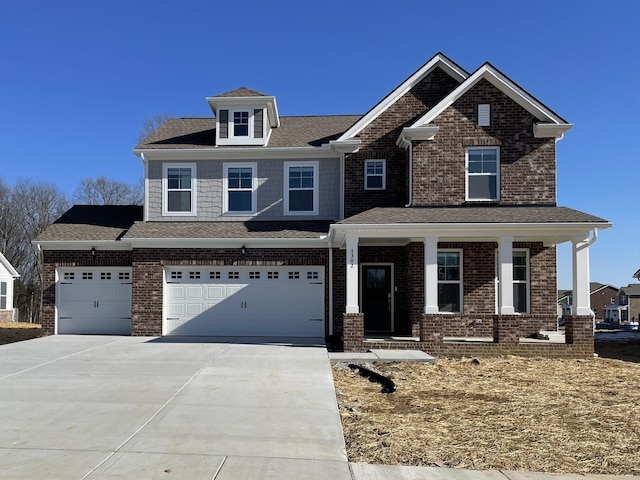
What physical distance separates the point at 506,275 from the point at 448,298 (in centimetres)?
245

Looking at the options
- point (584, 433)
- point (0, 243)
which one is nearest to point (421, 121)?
point (584, 433)

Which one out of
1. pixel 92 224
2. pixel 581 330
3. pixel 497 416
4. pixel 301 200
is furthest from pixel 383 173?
pixel 497 416

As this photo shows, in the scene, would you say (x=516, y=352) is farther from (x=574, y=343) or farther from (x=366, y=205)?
(x=366, y=205)

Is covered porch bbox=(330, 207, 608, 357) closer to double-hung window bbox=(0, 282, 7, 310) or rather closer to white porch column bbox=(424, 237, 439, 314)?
white porch column bbox=(424, 237, 439, 314)

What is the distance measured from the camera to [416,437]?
21.7 ft

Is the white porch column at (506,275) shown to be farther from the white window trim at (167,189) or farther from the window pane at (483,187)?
the white window trim at (167,189)

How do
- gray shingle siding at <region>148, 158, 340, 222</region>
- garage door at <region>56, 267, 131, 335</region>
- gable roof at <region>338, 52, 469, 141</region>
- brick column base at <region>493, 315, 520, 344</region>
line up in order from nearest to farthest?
brick column base at <region>493, 315, 520, 344</region>
gable roof at <region>338, 52, 469, 141</region>
garage door at <region>56, 267, 131, 335</region>
gray shingle siding at <region>148, 158, 340, 222</region>

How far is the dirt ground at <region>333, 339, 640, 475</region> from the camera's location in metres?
5.95

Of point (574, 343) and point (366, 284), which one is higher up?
point (366, 284)

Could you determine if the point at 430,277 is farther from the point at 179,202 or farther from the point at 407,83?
the point at 179,202

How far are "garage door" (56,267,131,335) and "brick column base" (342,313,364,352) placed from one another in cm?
738

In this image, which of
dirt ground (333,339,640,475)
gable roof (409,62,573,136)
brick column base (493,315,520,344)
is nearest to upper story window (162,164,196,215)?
gable roof (409,62,573,136)

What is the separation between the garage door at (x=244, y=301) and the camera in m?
16.3

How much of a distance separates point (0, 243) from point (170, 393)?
40306 mm
